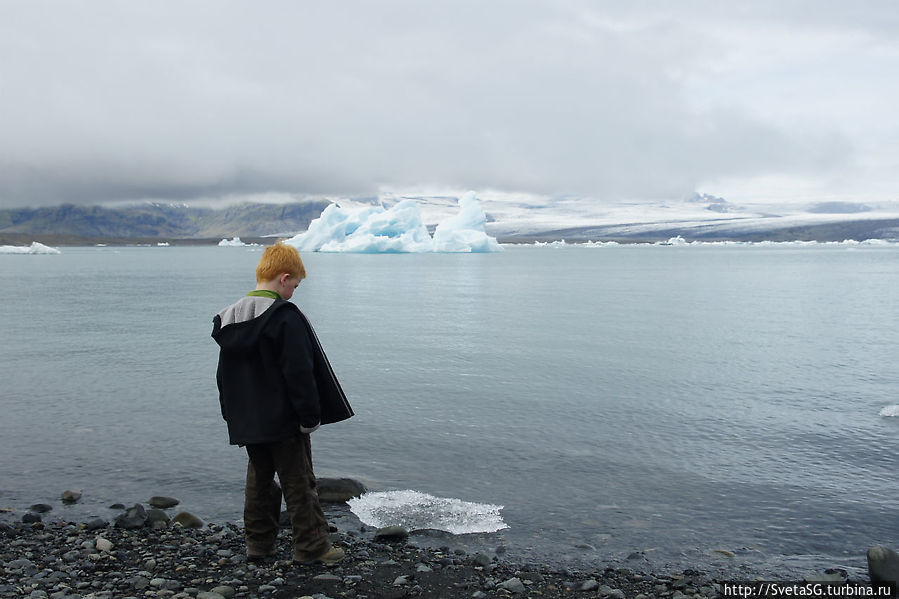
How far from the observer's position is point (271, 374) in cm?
468

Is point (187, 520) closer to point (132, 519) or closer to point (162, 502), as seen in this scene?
point (132, 519)

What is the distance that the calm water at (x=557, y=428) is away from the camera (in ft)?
21.3

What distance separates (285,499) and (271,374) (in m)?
0.91

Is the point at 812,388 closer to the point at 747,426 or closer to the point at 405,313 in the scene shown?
the point at 747,426

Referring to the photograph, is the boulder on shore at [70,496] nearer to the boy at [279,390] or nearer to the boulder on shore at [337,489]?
the boulder on shore at [337,489]

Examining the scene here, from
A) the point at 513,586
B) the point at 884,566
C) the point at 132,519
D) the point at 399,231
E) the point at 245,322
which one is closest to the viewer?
the point at 245,322

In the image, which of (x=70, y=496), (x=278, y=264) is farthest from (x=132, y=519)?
(x=278, y=264)

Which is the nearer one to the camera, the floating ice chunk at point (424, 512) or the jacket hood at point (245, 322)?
the jacket hood at point (245, 322)

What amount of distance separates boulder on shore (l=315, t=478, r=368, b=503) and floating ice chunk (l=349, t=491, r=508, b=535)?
3.3 inches

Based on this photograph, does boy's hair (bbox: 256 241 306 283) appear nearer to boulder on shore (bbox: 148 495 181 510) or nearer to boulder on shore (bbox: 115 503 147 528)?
boulder on shore (bbox: 115 503 147 528)

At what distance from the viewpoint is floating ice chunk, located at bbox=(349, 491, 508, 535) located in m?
6.30

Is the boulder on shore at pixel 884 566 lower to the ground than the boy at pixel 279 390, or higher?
lower

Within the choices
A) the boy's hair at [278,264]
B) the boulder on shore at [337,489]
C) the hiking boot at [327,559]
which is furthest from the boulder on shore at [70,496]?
the boy's hair at [278,264]

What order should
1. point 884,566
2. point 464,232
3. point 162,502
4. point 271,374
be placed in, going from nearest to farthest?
point 271,374 → point 884,566 → point 162,502 → point 464,232
